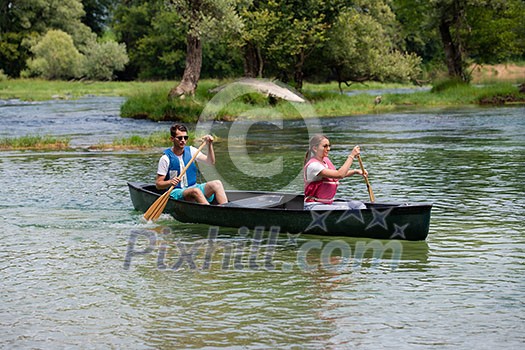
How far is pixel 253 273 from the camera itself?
29.4ft

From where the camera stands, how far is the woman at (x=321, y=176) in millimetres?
10477

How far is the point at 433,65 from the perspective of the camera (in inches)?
2206

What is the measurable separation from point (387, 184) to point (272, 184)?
2.15 m

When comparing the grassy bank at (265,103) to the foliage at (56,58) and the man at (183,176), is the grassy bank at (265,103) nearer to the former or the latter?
the man at (183,176)

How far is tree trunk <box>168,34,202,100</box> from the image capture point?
3288 cm

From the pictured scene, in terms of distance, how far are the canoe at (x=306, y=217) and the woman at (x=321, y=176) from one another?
0.88 ft

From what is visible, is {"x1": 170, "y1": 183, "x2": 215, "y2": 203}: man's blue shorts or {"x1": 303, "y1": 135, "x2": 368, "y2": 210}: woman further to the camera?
{"x1": 170, "y1": 183, "x2": 215, "y2": 203}: man's blue shorts

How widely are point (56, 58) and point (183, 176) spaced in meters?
50.8

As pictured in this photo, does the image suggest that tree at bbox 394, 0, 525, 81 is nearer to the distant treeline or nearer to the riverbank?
the distant treeline

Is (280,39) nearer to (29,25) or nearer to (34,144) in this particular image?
(34,144)

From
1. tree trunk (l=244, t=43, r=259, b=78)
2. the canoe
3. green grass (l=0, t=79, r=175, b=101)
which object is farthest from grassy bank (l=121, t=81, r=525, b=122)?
the canoe

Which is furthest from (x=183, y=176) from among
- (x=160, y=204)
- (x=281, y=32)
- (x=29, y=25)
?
(x=29, y=25)

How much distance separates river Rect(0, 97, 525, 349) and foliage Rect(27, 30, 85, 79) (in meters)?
43.6

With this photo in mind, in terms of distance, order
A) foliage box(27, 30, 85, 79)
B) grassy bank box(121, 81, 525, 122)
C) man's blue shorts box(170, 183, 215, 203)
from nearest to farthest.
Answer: man's blue shorts box(170, 183, 215, 203)
grassy bank box(121, 81, 525, 122)
foliage box(27, 30, 85, 79)
